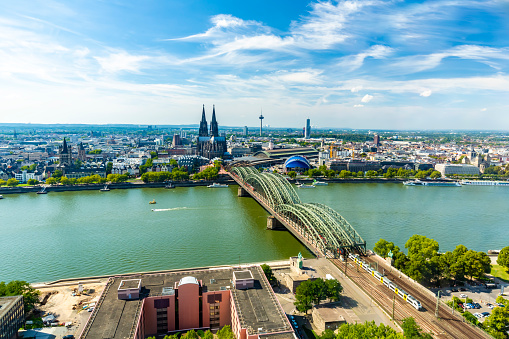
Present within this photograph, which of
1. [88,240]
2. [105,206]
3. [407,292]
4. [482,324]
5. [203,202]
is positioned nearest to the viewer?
[482,324]

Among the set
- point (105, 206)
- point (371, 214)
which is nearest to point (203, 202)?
point (105, 206)

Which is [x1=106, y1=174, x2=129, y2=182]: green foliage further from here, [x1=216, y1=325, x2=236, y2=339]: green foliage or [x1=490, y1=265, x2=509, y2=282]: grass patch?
[x1=490, y1=265, x2=509, y2=282]: grass patch

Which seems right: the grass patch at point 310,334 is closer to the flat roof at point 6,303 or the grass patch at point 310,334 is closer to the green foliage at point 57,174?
the flat roof at point 6,303

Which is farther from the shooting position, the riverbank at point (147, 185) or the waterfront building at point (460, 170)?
the waterfront building at point (460, 170)

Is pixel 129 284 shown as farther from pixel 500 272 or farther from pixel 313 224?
pixel 500 272

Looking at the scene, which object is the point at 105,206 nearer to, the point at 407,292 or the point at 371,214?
the point at 371,214

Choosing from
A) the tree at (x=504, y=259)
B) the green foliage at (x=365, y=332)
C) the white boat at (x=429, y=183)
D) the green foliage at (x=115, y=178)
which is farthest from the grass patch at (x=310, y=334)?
the white boat at (x=429, y=183)

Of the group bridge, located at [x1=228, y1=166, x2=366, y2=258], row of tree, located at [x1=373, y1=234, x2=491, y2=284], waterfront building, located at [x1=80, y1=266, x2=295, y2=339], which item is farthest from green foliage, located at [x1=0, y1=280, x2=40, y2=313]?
row of tree, located at [x1=373, y1=234, x2=491, y2=284]

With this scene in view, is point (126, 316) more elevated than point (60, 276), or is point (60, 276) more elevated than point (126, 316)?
point (126, 316)

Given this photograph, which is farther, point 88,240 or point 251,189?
point 251,189
